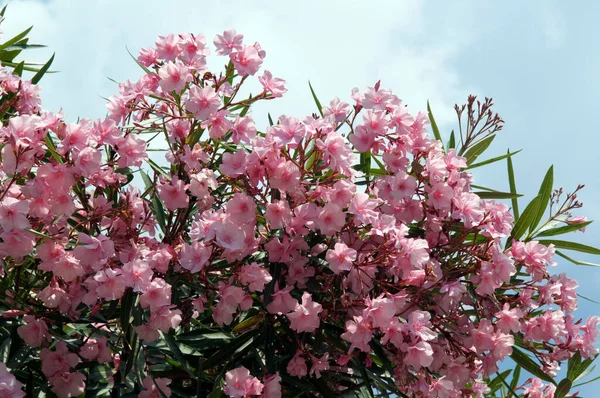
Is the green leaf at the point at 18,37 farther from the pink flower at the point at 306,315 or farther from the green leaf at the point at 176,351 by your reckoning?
the pink flower at the point at 306,315

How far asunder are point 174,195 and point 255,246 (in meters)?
0.27

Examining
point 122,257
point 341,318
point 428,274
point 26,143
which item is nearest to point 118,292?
point 122,257

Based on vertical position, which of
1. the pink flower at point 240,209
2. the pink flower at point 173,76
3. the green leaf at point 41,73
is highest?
the green leaf at point 41,73

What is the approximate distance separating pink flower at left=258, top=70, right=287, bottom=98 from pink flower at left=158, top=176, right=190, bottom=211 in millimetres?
381

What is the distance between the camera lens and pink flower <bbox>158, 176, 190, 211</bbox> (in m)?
2.00

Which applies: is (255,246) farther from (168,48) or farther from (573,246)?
(573,246)

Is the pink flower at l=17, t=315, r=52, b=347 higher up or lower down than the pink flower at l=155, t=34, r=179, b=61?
lower down

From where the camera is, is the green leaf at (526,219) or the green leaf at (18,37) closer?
the green leaf at (526,219)

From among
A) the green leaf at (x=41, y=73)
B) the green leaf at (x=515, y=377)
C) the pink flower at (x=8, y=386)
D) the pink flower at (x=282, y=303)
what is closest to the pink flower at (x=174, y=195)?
the pink flower at (x=282, y=303)

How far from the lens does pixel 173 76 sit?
2.08 metres

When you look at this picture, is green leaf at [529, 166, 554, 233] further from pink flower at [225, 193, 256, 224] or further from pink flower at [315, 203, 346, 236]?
pink flower at [225, 193, 256, 224]

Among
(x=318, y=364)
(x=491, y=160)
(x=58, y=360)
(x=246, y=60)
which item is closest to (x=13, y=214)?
(x=58, y=360)

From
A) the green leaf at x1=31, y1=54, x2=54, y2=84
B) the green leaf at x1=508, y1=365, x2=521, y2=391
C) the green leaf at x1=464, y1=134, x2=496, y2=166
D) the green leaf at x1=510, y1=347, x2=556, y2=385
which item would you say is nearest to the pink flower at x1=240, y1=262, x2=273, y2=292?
the green leaf at x1=510, y1=347, x2=556, y2=385

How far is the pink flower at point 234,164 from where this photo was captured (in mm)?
1915
